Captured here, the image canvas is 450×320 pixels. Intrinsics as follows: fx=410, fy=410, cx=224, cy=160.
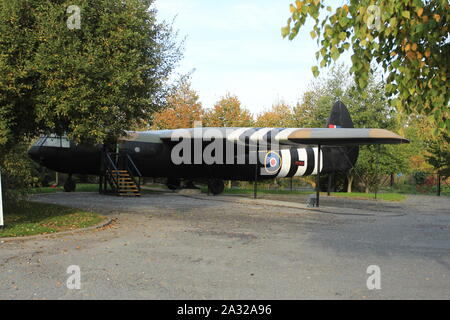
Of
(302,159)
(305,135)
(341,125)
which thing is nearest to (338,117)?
(341,125)

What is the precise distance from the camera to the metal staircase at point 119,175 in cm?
2236

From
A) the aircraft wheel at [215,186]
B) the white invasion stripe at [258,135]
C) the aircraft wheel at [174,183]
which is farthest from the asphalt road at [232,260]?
the aircraft wheel at [174,183]

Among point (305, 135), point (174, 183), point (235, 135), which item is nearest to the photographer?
point (305, 135)

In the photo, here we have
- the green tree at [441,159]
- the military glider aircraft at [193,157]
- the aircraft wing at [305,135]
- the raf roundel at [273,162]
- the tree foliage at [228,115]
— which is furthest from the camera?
the tree foliage at [228,115]

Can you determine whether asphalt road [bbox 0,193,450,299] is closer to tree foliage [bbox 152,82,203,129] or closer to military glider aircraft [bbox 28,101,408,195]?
military glider aircraft [bbox 28,101,408,195]

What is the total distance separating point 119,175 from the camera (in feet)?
74.7

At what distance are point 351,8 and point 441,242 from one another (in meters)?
8.13

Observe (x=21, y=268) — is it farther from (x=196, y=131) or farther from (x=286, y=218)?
(x=196, y=131)

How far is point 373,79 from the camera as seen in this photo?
3412 cm

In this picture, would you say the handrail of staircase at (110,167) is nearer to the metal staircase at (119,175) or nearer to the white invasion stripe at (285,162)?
the metal staircase at (119,175)

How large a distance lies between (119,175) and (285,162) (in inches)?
417

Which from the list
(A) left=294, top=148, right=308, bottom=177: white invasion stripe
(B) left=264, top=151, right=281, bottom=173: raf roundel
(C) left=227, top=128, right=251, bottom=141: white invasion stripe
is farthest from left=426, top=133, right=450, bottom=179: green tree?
(C) left=227, top=128, right=251, bottom=141: white invasion stripe

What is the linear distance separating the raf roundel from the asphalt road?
1323 cm

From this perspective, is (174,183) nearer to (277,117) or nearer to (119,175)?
(119,175)
